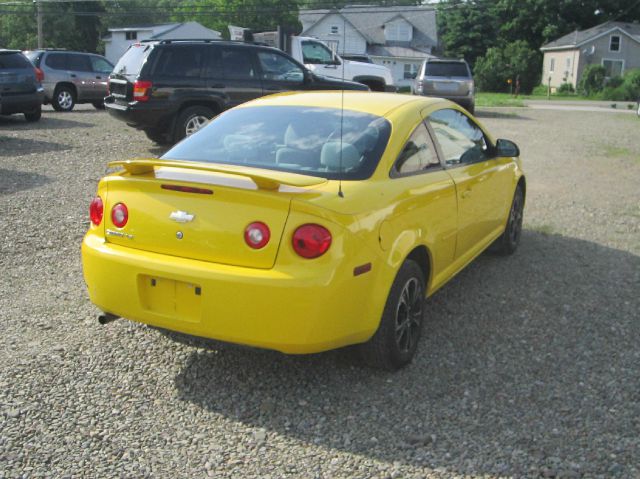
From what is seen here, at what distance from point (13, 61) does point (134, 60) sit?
5257 mm

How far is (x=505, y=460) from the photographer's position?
334 centimetres

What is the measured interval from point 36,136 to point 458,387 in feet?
41.6

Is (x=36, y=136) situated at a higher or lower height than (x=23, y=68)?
lower

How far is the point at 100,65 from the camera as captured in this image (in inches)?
872

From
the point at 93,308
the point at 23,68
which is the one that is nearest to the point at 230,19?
the point at 23,68

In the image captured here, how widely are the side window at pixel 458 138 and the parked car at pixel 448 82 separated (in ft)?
54.1

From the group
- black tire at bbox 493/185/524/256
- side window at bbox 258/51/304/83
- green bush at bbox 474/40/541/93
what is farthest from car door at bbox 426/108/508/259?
green bush at bbox 474/40/541/93

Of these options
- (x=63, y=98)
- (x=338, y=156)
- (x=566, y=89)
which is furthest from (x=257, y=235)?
(x=566, y=89)

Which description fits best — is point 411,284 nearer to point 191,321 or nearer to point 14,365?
point 191,321

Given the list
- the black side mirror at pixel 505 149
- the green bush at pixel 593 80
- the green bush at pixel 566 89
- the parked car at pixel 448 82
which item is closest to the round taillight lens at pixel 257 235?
the black side mirror at pixel 505 149

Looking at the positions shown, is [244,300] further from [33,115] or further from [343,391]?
[33,115]

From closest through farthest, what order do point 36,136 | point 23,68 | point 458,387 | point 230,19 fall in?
point 458,387 → point 36,136 → point 23,68 → point 230,19

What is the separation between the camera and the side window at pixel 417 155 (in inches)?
171

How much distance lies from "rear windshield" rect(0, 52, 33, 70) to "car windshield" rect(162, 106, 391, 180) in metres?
13.1
